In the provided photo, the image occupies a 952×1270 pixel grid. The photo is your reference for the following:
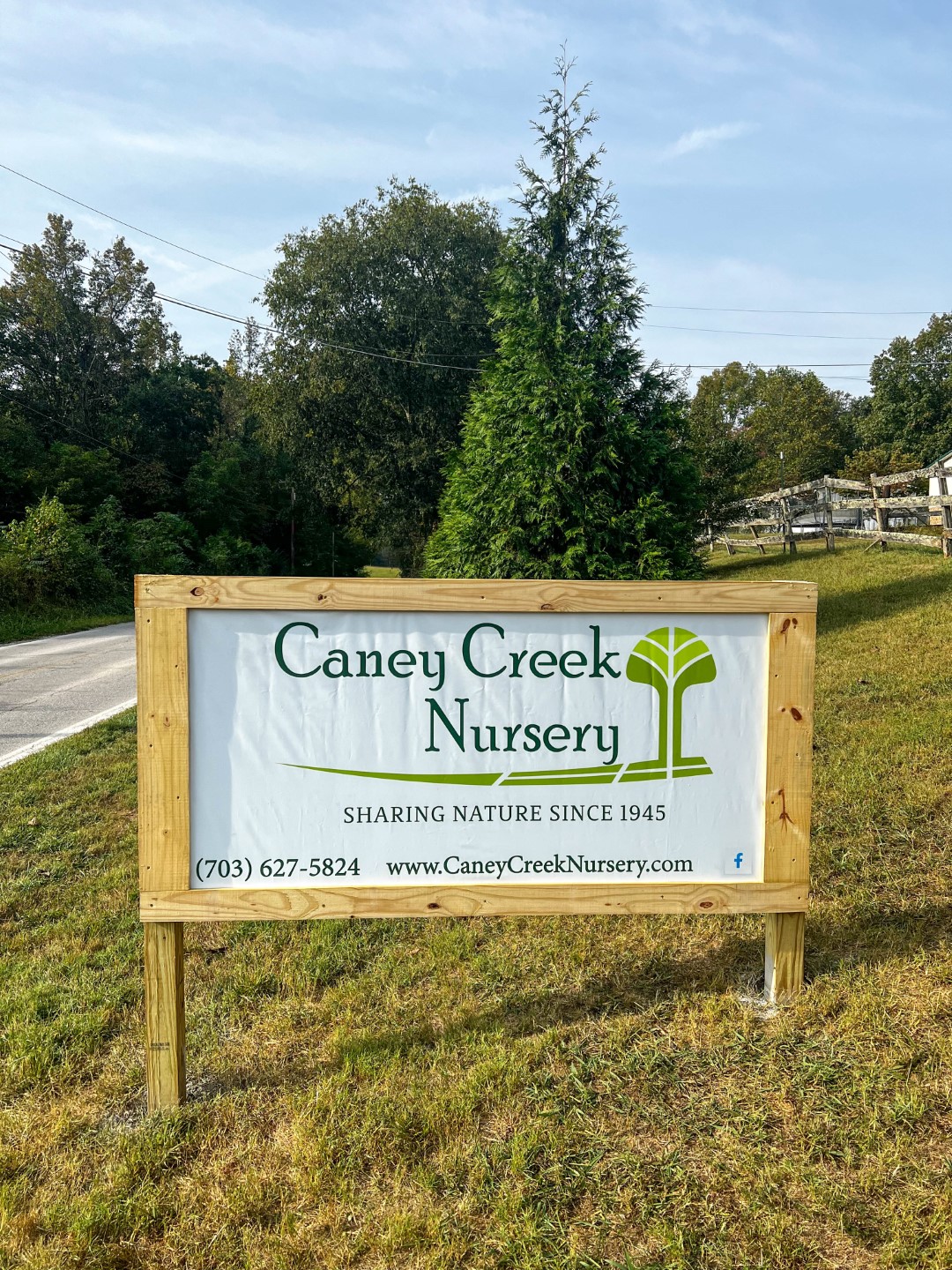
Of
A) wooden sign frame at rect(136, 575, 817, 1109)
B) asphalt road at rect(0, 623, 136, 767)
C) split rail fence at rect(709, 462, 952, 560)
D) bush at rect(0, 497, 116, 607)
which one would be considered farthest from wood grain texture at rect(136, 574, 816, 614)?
bush at rect(0, 497, 116, 607)

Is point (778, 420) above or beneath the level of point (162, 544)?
above

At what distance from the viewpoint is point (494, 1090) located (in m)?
2.62

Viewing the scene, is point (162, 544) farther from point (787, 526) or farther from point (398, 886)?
point (398, 886)

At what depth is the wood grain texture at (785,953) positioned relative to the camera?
3008 millimetres

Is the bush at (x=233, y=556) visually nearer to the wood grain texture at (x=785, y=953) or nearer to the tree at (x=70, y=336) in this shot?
the tree at (x=70, y=336)

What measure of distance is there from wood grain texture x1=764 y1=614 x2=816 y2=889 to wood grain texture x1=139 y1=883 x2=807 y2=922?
10 cm

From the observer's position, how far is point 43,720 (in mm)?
8000

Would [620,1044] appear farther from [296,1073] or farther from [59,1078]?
[59,1078]

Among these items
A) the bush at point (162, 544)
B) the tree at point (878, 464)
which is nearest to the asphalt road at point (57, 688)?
the bush at point (162, 544)

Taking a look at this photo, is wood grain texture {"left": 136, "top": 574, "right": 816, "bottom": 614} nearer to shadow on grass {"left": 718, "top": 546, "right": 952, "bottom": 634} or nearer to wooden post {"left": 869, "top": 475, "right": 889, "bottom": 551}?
shadow on grass {"left": 718, "top": 546, "right": 952, "bottom": 634}

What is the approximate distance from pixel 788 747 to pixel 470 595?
1.16 metres

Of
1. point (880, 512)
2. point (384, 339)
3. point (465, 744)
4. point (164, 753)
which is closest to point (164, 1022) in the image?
point (164, 753)

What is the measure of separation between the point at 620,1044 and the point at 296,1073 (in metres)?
1.04

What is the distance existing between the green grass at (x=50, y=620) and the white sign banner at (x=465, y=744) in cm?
1487
